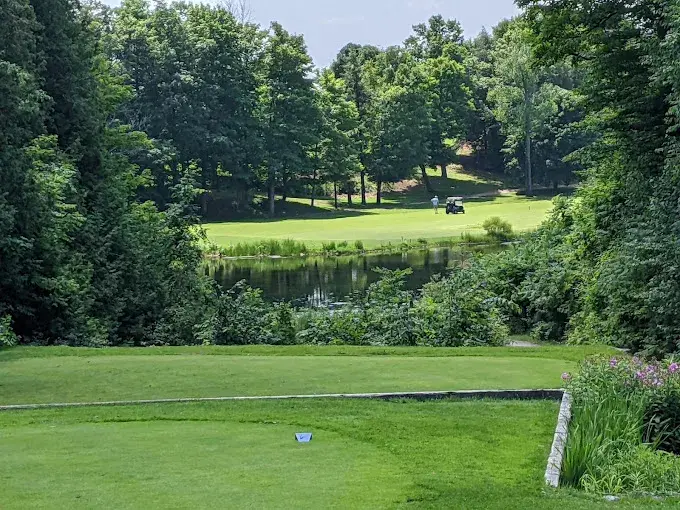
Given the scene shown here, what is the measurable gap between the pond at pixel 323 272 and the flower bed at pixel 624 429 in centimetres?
2142

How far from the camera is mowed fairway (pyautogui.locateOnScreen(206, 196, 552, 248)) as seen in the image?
5403cm

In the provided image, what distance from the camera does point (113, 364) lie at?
13.5 m

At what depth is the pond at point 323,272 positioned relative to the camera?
35.0 meters

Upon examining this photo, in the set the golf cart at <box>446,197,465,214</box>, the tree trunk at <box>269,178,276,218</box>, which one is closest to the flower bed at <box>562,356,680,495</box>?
the golf cart at <box>446,197,465,214</box>

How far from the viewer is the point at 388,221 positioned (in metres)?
64.2

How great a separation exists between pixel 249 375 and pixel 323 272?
29.5m

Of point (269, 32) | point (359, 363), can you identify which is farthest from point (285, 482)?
point (269, 32)

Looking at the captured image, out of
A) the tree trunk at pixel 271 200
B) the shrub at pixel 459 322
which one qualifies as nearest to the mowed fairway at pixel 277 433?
the shrub at pixel 459 322

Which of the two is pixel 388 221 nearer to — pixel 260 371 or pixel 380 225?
pixel 380 225

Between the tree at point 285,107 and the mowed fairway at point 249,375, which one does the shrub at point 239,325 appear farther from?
the tree at point 285,107

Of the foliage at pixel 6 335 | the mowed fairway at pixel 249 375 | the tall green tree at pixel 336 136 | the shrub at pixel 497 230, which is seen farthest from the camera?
the tall green tree at pixel 336 136

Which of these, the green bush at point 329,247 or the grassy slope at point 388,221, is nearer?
the green bush at point 329,247

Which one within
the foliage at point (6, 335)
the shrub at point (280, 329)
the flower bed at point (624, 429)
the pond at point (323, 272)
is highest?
the flower bed at point (624, 429)

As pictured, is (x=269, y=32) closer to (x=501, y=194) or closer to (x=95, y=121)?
(x=501, y=194)
